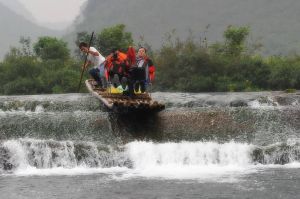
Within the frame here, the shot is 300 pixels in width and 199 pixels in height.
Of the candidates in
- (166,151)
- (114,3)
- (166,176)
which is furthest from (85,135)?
(114,3)

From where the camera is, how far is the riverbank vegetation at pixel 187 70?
112 ft

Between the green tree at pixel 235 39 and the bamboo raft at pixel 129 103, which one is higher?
the green tree at pixel 235 39

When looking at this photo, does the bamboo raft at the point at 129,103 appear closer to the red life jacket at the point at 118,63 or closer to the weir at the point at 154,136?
the weir at the point at 154,136

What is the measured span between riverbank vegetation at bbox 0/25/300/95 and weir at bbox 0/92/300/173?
11.3m

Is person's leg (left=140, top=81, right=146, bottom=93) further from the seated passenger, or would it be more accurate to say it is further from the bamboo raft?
the bamboo raft

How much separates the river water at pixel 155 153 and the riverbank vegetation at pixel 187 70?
38.5ft

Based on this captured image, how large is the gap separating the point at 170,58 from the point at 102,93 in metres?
17.5

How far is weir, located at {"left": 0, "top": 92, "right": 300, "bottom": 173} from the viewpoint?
53.3 ft

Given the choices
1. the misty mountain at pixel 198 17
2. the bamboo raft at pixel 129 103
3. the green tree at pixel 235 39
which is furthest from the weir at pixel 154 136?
the misty mountain at pixel 198 17

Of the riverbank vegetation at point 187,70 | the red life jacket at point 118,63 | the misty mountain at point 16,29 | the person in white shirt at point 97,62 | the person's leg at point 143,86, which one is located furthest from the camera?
the misty mountain at point 16,29

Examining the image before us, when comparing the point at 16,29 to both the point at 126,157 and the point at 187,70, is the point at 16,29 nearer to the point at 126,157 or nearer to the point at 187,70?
the point at 187,70

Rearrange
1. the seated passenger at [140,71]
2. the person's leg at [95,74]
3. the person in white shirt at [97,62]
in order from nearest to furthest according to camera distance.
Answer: the seated passenger at [140,71] < the person in white shirt at [97,62] < the person's leg at [95,74]

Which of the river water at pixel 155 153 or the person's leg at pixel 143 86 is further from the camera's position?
the person's leg at pixel 143 86

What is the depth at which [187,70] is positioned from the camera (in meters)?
35.6
